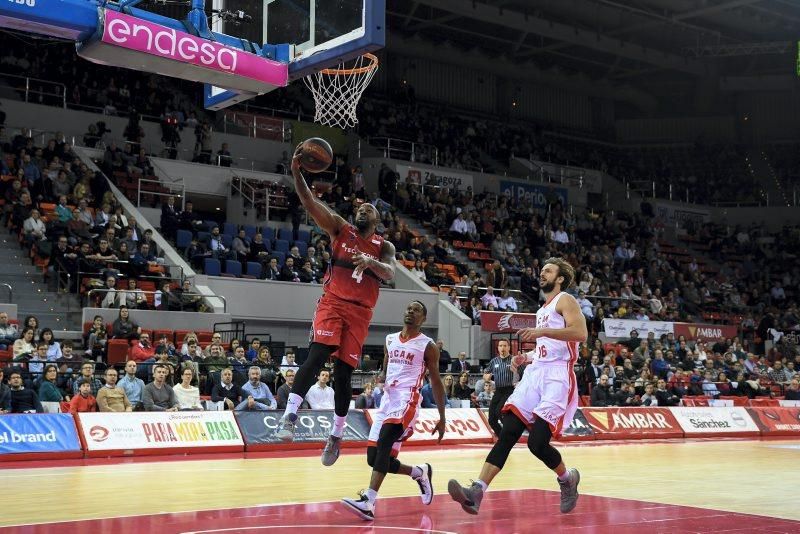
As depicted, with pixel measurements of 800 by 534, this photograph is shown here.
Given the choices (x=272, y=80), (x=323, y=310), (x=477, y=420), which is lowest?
(x=477, y=420)

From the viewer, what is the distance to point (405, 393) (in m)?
7.98

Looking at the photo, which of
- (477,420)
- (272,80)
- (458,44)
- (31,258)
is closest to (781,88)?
(458,44)

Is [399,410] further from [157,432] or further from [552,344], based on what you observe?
[157,432]

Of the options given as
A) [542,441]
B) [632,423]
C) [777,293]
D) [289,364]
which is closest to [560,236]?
[777,293]

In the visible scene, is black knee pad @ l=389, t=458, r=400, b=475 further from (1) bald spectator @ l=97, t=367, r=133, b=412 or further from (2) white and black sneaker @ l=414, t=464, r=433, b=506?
(1) bald spectator @ l=97, t=367, r=133, b=412

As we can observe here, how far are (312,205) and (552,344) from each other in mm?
2186

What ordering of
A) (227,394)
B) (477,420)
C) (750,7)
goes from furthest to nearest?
(750,7)
(477,420)
(227,394)

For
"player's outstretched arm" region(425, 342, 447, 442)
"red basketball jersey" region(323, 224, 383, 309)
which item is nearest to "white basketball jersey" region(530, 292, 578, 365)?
"player's outstretched arm" region(425, 342, 447, 442)

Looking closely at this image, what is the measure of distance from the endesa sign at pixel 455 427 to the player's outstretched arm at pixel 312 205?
8584mm

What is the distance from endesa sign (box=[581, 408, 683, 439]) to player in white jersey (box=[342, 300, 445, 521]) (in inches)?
433

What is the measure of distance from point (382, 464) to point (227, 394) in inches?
315

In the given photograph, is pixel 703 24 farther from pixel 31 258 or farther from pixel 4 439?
pixel 4 439

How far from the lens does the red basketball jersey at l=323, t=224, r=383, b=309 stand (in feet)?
25.1

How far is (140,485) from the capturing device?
32.2ft
